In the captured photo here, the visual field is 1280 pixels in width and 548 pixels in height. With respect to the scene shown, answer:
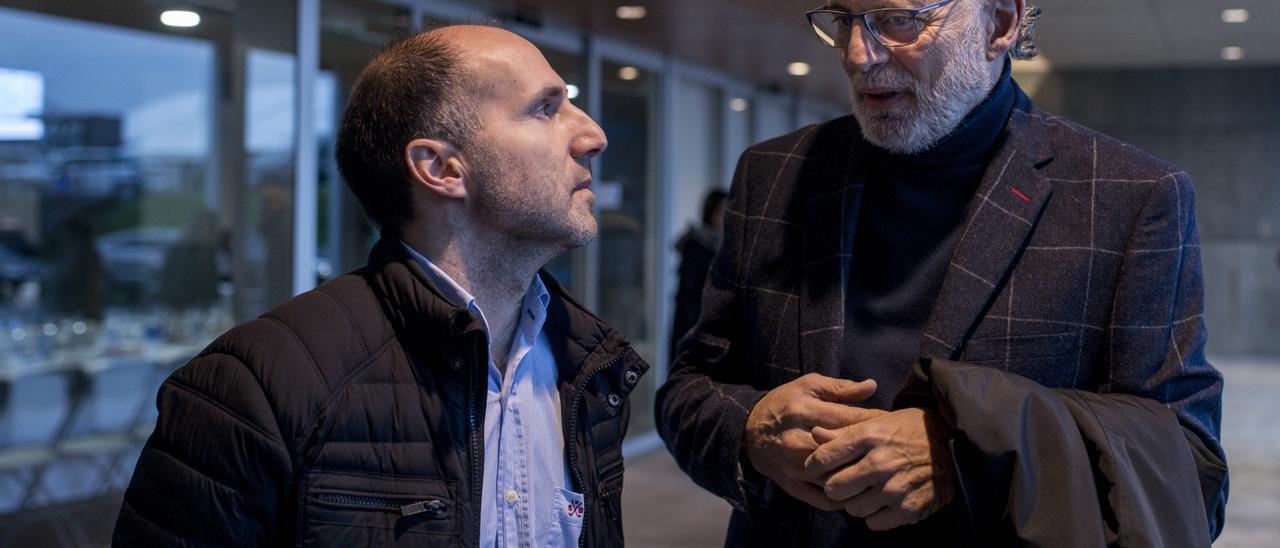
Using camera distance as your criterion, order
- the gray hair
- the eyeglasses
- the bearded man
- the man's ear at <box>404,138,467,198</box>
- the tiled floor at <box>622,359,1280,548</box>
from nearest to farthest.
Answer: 1. the bearded man
2. the man's ear at <box>404,138,467,198</box>
3. the eyeglasses
4. the gray hair
5. the tiled floor at <box>622,359,1280,548</box>

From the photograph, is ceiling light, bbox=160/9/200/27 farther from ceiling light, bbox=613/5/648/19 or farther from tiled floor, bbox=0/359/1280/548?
Result: ceiling light, bbox=613/5/648/19

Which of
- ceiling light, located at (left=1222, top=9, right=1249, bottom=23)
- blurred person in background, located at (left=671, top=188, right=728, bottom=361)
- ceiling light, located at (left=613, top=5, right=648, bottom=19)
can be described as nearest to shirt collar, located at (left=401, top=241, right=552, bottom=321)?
blurred person in background, located at (left=671, top=188, right=728, bottom=361)

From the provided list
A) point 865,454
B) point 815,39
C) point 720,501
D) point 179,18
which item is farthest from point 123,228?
point 865,454

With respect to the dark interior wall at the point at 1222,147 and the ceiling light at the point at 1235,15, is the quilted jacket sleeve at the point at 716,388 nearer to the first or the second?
the ceiling light at the point at 1235,15

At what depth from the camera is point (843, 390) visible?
146cm

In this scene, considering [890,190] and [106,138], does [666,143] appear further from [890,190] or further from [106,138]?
[890,190]

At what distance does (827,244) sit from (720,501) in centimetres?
549

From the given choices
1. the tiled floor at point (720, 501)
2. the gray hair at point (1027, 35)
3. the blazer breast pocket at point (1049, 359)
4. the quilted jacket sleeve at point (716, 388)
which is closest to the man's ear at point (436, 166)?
the quilted jacket sleeve at point (716, 388)

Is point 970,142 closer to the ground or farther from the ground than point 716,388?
farther from the ground

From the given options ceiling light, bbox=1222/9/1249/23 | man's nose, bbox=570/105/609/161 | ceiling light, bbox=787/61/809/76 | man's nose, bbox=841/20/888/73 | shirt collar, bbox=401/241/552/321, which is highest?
ceiling light, bbox=1222/9/1249/23

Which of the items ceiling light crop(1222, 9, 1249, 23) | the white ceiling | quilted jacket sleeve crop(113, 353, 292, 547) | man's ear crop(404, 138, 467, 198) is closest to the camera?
quilted jacket sleeve crop(113, 353, 292, 547)

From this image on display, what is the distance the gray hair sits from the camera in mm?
1734

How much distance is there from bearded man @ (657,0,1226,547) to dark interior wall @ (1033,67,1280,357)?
1364 cm

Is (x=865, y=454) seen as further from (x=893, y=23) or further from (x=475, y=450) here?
(x=893, y=23)
